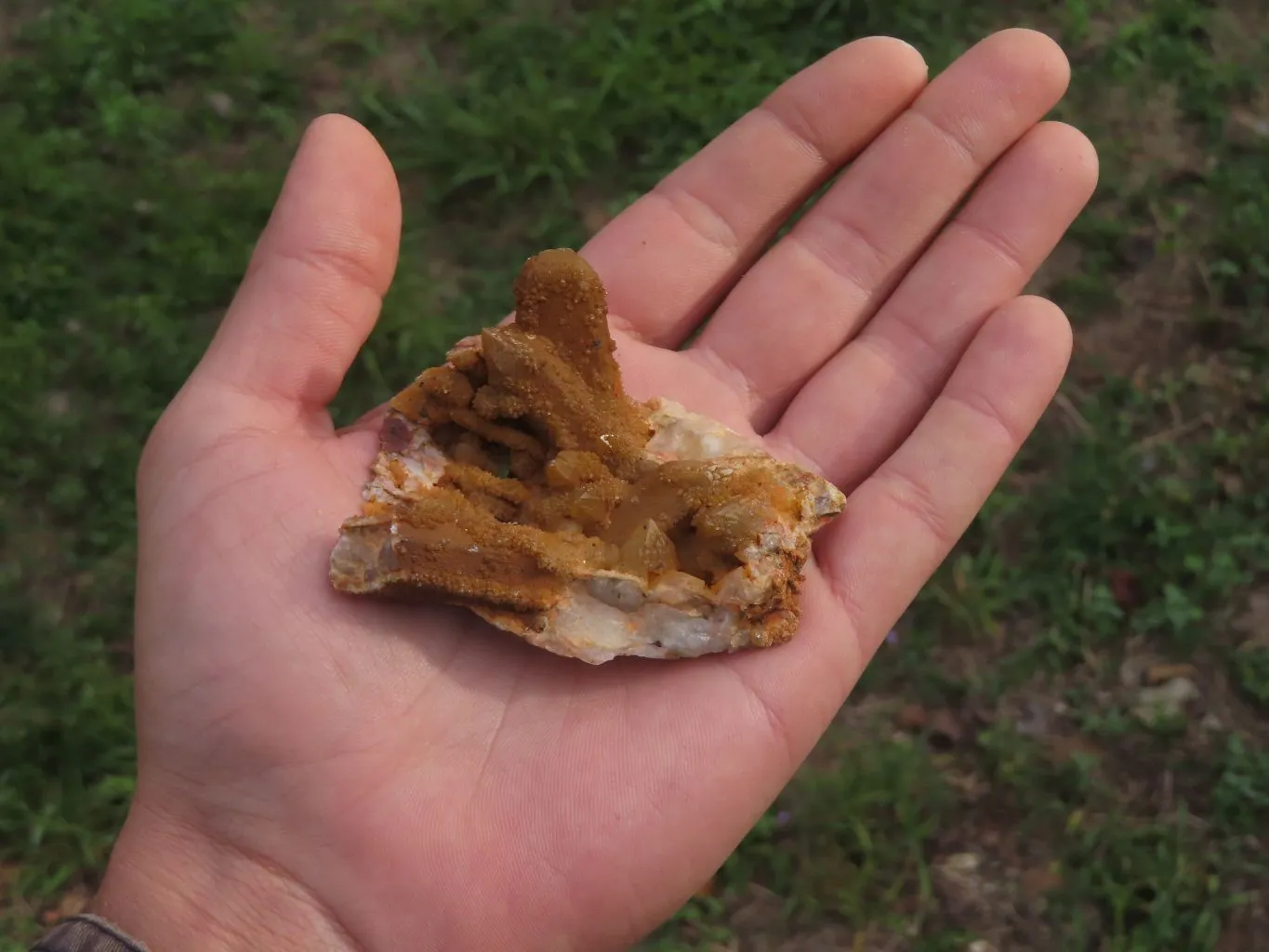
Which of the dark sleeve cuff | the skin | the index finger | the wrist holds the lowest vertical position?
the dark sleeve cuff

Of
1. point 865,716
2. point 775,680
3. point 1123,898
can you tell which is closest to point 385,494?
point 775,680

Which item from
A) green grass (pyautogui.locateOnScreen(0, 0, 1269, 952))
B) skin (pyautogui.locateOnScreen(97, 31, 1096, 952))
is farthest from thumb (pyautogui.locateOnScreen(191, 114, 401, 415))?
green grass (pyautogui.locateOnScreen(0, 0, 1269, 952))

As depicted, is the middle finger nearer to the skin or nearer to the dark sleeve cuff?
the skin

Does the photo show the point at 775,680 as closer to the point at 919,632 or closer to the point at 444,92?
the point at 919,632

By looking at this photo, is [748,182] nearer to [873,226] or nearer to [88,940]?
[873,226]

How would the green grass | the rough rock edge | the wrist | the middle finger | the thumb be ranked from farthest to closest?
the green grass, the middle finger, the thumb, the rough rock edge, the wrist
